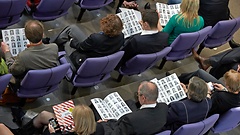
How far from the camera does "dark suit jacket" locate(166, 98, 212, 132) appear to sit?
3.52m

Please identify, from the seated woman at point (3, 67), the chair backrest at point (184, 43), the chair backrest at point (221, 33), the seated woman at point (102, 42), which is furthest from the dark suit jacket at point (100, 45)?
the chair backrest at point (221, 33)

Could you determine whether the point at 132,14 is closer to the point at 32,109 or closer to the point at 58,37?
the point at 58,37

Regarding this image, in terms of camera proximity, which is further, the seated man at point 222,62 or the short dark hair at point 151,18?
the seated man at point 222,62

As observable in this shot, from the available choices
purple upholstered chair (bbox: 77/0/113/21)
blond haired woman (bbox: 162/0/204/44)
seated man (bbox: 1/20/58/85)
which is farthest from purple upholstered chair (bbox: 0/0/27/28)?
blond haired woman (bbox: 162/0/204/44)

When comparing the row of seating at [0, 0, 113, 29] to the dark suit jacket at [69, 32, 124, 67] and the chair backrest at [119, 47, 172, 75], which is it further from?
the chair backrest at [119, 47, 172, 75]

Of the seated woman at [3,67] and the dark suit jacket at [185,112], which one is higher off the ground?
the seated woman at [3,67]

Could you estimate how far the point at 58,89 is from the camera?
433 cm

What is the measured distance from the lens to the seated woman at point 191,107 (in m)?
3.52

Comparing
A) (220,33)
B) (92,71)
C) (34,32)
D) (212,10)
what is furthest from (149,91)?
(212,10)

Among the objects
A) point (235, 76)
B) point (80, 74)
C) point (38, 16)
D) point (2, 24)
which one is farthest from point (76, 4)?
point (235, 76)

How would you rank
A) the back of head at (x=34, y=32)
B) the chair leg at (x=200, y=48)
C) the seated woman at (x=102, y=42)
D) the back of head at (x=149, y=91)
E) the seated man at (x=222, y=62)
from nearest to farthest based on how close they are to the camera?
the back of head at (x=149, y=91), the back of head at (x=34, y=32), the seated woman at (x=102, y=42), the seated man at (x=222, y=62), the chair leg at (x=200, y=48)

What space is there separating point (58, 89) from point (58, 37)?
0.61 meters

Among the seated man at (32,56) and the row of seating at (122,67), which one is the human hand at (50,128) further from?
the seated man at (32,56)

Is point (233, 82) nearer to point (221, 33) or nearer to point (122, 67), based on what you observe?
point (122, 67)
